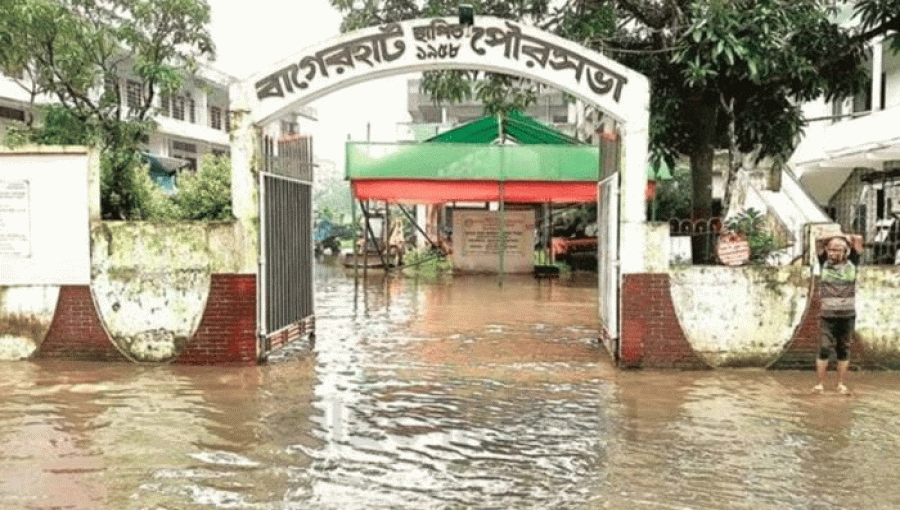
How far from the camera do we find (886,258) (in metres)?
11.7

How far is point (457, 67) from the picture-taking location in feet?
29.9

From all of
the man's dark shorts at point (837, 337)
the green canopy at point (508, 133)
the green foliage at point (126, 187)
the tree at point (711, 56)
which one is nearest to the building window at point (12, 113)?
the green canopy at point (508, 133)

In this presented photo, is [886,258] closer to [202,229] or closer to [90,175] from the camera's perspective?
[202,229]

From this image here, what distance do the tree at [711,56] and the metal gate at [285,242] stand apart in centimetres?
244

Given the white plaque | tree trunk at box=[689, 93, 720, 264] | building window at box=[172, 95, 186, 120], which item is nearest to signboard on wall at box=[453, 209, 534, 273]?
tree trunk at box=[689, 93, 720, 264]

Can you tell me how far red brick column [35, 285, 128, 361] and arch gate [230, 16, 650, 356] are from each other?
1.82 meters

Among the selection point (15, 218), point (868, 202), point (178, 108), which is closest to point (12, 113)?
point (178, 108)

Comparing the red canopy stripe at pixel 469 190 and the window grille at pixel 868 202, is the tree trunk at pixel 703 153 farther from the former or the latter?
the red canopy stripe at pixel 469 190

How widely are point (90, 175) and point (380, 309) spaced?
6.62 metres

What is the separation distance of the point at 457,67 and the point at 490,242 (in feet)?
45.7

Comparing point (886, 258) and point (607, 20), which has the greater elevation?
point (607, 20)

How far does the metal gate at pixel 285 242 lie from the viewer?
30.8 ft

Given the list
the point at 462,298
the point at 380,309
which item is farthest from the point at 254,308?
the point at 462,298

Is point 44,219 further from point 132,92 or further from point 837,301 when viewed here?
point 132,92
